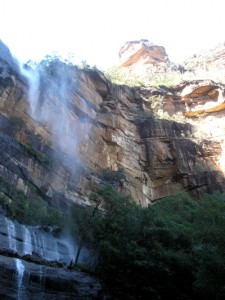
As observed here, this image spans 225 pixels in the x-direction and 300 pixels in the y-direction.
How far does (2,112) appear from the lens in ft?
84.9

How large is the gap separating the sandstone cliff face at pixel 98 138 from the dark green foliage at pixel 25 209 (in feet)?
2.81

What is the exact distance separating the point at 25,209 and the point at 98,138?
1480 centimetres

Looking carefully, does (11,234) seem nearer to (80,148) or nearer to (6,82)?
(6,82)

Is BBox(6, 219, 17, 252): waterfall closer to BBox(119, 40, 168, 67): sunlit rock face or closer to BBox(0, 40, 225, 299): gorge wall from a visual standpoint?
BBox(0, 40, 225, 299): gorge wall

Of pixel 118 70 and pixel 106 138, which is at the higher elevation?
pixel 118 70

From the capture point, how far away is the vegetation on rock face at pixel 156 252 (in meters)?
14.0

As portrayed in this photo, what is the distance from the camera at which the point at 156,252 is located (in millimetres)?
16719

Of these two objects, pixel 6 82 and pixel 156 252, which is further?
pixel 6 82

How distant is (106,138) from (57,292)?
21999 mm

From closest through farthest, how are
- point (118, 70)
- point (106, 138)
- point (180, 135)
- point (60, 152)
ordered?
point (60, 152) < point (106, 138) < point (180, 135) < point (118, 70)

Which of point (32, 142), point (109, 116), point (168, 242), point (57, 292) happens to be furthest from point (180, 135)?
point (57, 292)

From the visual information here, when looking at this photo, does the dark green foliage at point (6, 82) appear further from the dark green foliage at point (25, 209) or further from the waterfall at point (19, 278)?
the waterfall at point (19, 278)

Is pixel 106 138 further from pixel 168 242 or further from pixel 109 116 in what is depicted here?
pixel 168 242

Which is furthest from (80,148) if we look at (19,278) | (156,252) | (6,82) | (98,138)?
(19,278)
